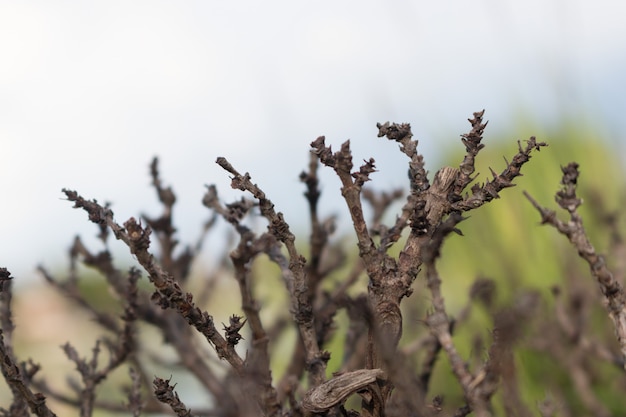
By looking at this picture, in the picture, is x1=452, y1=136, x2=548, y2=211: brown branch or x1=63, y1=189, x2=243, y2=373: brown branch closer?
x1=63, y1=189, x2=243, y2=373: brown branch

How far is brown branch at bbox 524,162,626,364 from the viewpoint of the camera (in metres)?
1.51

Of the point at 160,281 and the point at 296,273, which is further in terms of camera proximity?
the point at 296,273

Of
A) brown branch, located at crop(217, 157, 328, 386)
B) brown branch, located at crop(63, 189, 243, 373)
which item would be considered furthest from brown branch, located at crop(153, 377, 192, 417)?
brown branch, located at crop(217, 157, 328, 386)

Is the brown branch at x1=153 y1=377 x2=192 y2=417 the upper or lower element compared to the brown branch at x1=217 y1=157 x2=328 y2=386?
lower

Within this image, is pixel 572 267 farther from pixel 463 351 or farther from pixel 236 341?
pixel 236 341

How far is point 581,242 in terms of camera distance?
1528 mm

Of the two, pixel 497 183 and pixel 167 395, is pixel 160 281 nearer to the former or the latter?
pixel 167 395

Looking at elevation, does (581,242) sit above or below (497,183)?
below

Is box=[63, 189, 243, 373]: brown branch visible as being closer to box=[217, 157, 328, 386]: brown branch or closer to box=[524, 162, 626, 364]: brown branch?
box=[217, 157, 328, 386]: brown branch

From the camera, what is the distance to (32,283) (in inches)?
452

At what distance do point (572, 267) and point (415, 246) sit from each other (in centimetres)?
353

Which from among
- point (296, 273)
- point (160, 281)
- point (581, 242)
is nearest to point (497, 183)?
point (581, 242)

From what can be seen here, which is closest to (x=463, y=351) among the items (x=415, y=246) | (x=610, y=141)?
(x=610, y=141)

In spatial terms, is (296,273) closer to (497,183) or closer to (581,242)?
(497,183)
